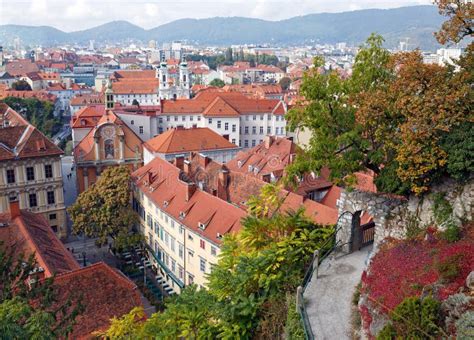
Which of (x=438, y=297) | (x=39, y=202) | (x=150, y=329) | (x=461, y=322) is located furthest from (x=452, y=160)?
(x=39, y=202)

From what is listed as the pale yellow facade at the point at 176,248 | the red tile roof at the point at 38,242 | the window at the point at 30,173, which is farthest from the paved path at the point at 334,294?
the window at the point at 30,173

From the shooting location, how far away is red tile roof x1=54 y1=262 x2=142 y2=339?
2375cm

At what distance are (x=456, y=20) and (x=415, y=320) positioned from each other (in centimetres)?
1114

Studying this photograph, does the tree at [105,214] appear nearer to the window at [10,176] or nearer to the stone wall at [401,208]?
the window at [10,176]

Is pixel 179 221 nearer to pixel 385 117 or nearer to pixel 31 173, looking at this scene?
pixel 31 173

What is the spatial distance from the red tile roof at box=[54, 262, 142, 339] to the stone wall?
12.6 meters

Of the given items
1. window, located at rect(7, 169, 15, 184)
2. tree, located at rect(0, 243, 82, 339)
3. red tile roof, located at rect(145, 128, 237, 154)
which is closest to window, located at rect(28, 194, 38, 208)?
window, located at rect(7, 169, 15, 184)

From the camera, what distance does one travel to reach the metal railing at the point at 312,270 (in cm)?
1519

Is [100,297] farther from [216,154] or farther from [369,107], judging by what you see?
[216,154]

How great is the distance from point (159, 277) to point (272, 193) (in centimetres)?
2471

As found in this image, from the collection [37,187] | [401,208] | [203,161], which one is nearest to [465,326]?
[401,208]

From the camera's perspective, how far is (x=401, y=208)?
741 inches

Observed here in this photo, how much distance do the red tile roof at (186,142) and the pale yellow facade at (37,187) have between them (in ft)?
45.3

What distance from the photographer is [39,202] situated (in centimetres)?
4769
